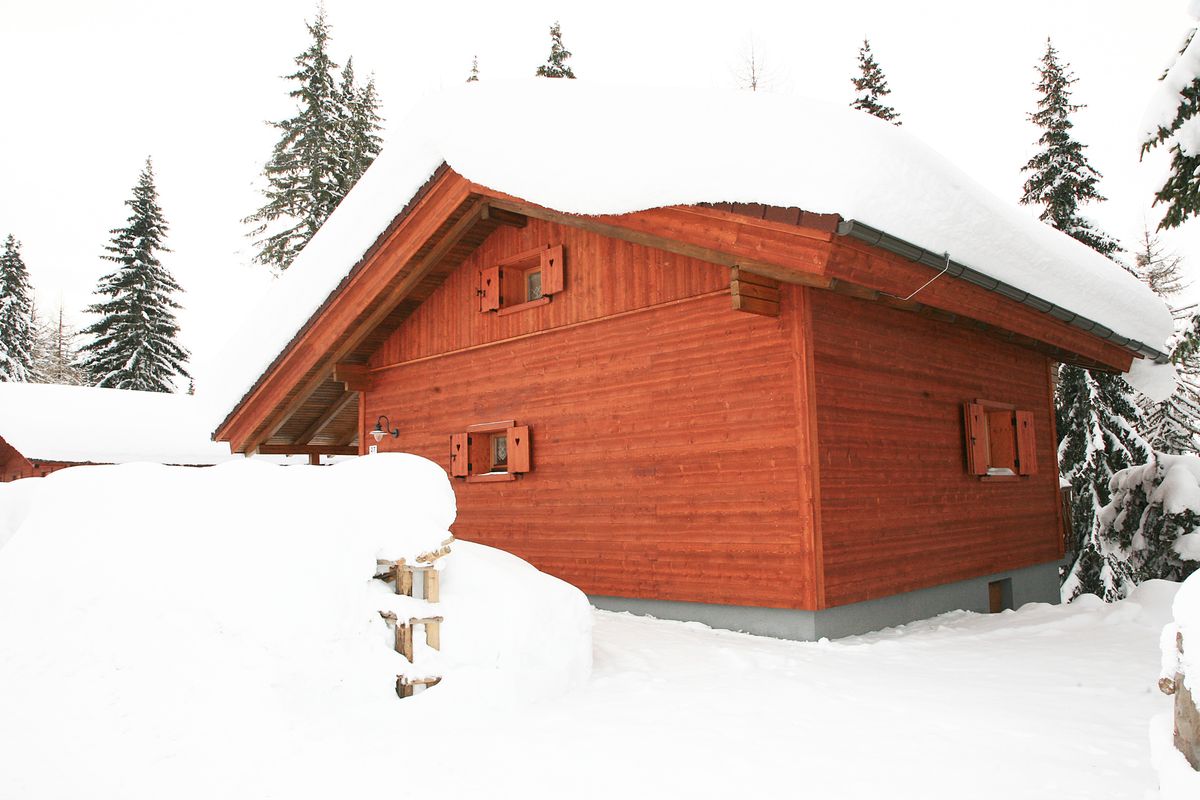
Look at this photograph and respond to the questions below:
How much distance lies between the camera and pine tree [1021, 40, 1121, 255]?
16.1 m

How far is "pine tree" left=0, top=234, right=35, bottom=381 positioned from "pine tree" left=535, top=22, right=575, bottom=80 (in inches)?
798

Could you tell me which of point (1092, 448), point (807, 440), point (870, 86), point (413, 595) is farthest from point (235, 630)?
point (870, 86)

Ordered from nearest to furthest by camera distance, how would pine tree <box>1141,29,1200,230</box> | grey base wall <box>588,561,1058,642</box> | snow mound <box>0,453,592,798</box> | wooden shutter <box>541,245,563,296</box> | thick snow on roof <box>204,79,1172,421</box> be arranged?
snow mound <box>0,453,592,798</box> → pine tree <box>1141,29,1200,230</box> → thick snow on roof <box>204,79,1172,421</box> → grey base wall <box>588,561,1058,642</box> → wooden shutter <box>541,245,563,296</box>

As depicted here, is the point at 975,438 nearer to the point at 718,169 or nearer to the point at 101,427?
the point at 718,169

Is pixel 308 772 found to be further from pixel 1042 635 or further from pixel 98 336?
pixel 98 336

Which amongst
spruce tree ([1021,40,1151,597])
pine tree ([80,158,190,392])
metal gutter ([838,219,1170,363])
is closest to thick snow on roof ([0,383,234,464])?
pine tree ([80,158,190,392])

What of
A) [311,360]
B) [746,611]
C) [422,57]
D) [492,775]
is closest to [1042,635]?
[746,611]

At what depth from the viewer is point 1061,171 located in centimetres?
1639

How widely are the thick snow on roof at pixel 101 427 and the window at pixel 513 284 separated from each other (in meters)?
11.2

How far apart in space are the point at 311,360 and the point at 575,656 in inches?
278

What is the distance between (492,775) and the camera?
3.82 m

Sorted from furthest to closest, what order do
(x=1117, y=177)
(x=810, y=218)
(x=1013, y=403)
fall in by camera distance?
(x=1117, y=177)
(x=1013, y=403)
(x=810, y=218)

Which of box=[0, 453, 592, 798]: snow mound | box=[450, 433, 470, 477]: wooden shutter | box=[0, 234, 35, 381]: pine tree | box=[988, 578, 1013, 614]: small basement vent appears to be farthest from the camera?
box=[0, 234, 35, 381]: pine tree

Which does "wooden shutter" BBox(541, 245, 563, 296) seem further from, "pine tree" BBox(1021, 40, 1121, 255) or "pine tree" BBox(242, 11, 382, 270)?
"pine tree" BBox(242, 11, 382, 270)
